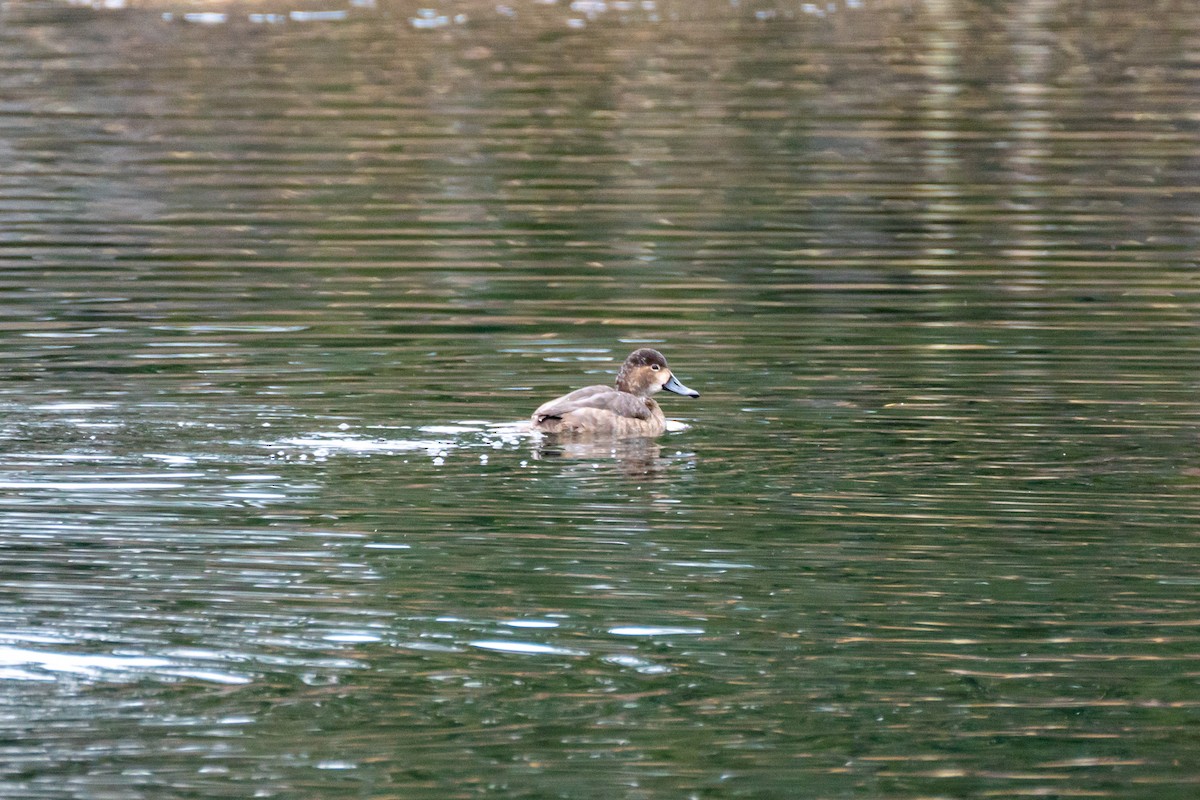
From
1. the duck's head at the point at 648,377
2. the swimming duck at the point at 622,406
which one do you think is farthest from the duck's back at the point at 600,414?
the duck's head at the point at 648,377

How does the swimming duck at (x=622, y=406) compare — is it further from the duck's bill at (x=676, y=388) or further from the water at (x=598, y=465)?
the water at (x=598, y=465)

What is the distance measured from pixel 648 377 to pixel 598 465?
4.62 feet

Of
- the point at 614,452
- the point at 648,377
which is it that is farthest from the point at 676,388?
the point at 614,452

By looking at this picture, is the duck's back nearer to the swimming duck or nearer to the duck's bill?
the swimming duck

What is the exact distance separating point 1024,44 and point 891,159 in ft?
43.7

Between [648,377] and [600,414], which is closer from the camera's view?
[600,414]

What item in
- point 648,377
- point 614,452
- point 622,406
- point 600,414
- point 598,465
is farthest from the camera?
point 648,377

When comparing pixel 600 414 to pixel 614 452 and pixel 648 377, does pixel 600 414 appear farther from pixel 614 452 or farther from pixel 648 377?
pixel 648 377

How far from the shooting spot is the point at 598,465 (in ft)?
40.0

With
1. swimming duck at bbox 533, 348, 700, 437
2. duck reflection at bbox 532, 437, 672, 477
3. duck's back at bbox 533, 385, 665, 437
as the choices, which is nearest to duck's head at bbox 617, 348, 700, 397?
swimming duck at bbox 533, 348, 700, 437

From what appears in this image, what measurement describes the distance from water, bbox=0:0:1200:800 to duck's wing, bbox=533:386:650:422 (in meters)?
0.21

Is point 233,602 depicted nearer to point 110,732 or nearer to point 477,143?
point 110,732

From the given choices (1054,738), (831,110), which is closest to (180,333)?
(1054,738)

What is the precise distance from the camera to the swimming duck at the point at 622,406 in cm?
1253
